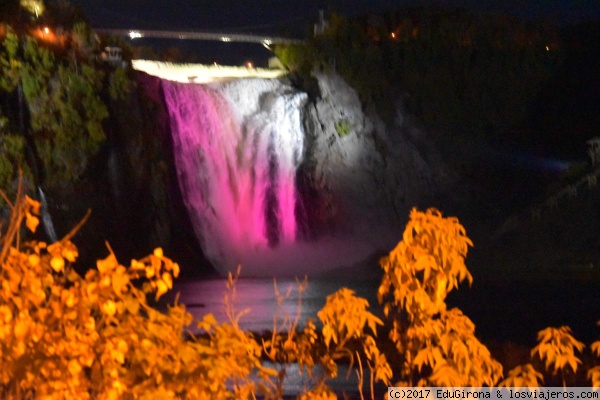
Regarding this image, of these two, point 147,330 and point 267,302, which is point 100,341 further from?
point 267,302

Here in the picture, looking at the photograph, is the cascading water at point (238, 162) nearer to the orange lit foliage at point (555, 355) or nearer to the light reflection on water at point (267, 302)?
the light reflection on water at point (267, 302)

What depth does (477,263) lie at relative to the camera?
1051 inches

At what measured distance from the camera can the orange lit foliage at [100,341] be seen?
3.26 metres

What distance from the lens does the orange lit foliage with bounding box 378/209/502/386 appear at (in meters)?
3.88

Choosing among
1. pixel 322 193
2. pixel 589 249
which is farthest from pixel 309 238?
pixel 589 249

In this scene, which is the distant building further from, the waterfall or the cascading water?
the waterfall

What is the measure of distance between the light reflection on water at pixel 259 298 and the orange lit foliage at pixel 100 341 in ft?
26.8

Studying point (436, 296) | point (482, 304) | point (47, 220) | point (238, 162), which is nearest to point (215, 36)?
point (238, 162)

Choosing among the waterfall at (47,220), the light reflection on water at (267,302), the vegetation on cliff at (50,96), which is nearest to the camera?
the light reflection on water at (267,302)

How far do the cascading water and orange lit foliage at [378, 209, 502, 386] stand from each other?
21160mm

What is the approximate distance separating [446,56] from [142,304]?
27.8 m

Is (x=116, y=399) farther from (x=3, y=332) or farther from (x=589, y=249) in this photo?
(x=589, y=249)

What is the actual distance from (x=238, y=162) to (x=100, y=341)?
24968mm

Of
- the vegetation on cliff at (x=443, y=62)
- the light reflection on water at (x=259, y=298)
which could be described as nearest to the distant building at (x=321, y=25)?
the vegetation on cliff at (x=443, y=62)
